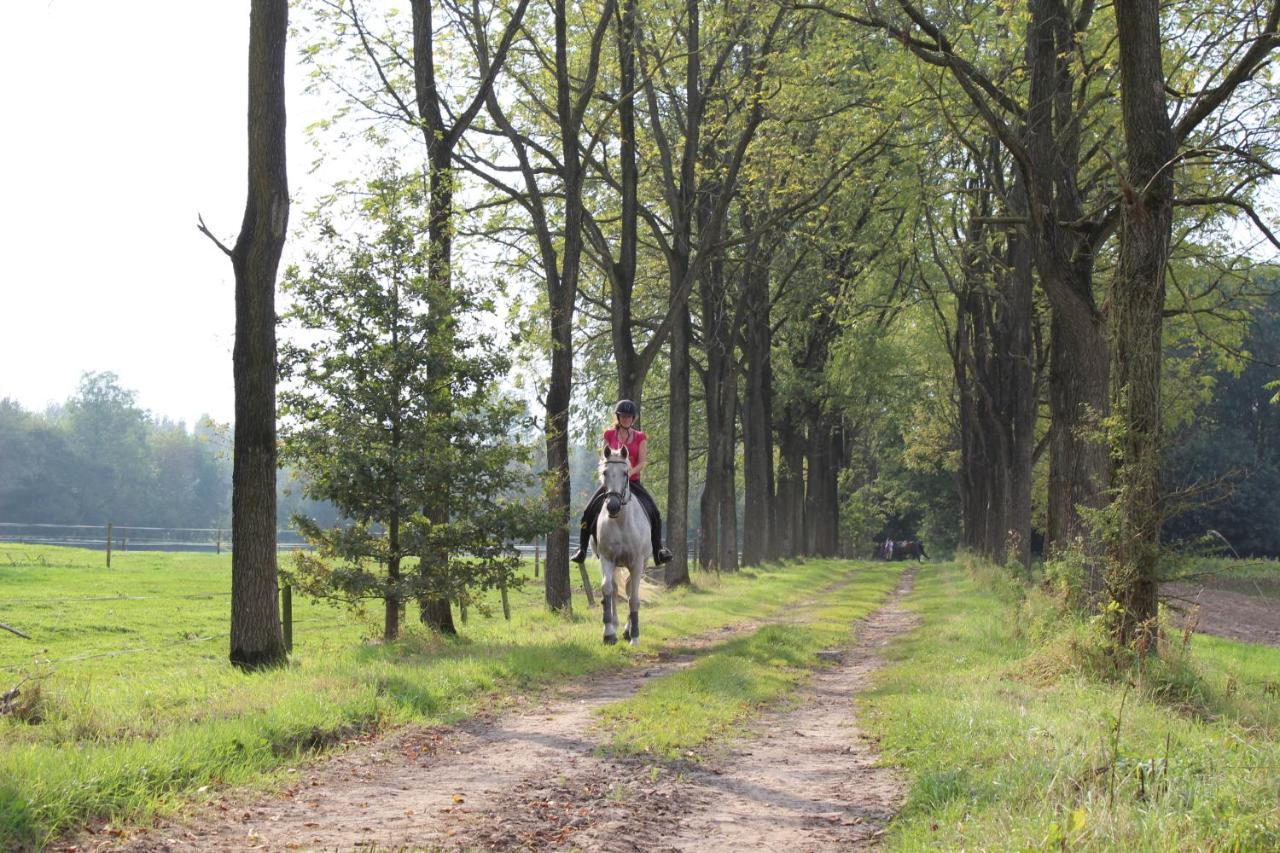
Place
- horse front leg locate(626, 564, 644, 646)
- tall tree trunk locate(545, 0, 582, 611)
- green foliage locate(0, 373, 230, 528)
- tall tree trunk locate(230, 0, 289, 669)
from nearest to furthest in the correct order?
tall tree trunk locate(230, 0, 289, 669), horse front leg locate(626, 564, 644, 646), tall tree trunk locate(545, 0, 582, 611), green foliage locate(0, 373, 230, 528)

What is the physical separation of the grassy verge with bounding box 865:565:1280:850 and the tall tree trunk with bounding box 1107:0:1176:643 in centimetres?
96

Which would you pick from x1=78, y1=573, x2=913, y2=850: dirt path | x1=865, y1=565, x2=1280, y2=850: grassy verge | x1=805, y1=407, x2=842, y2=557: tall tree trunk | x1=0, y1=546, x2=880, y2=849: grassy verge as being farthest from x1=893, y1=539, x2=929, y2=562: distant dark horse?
x1=78, y1=573, x2=913, y2=850: dirt path

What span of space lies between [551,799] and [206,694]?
4384 mm

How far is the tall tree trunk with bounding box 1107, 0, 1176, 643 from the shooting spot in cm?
1191

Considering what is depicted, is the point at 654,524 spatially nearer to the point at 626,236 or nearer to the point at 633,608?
the point at 633,608

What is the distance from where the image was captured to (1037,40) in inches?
652

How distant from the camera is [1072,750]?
7.36m

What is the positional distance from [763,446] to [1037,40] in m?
26.4

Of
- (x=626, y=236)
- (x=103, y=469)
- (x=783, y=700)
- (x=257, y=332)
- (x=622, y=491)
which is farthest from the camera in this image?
(x=103, y=469)

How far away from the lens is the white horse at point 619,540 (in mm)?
16266

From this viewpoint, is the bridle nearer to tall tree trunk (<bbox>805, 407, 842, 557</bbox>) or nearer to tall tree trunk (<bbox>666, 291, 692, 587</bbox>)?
tall tree trunk (<bbox>666, 291, 692, 587</bbox>)

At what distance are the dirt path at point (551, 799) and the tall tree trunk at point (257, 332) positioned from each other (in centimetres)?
375

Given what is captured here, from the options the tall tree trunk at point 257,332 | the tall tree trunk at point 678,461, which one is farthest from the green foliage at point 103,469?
the tall tree trunk at point 257,332

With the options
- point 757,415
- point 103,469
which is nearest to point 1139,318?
point 757,415
